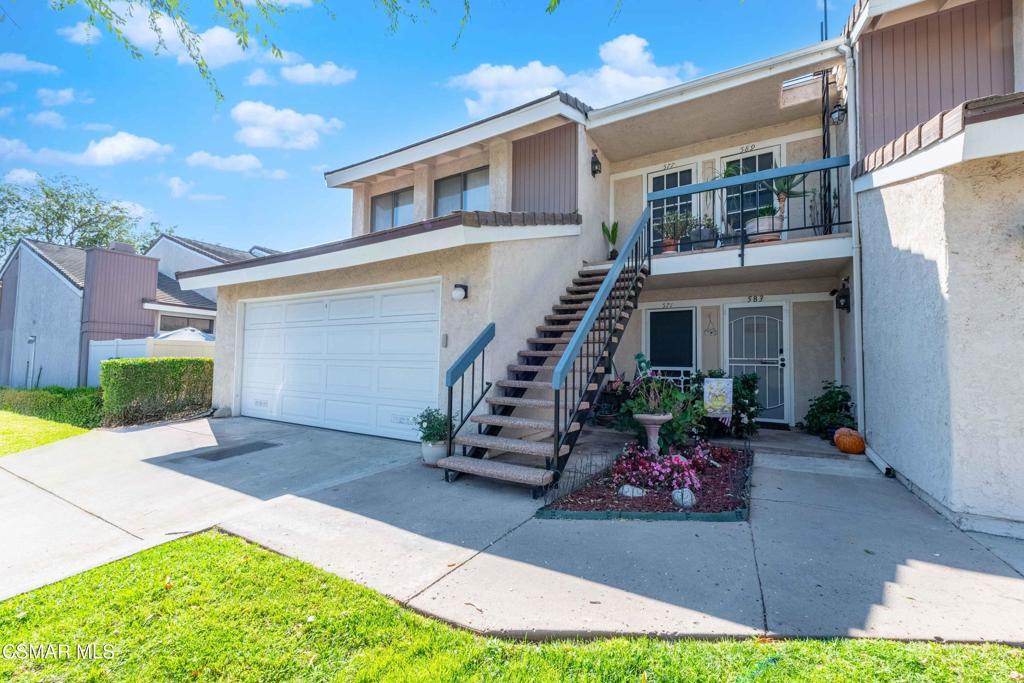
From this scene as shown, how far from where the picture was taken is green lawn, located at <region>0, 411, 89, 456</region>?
706 centimetres

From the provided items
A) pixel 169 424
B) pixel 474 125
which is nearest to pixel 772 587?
pixel 474 125

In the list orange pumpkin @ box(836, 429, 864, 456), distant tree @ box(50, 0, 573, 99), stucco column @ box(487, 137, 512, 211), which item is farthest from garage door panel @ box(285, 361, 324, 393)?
orange pumpkin @ box(836, 429, 864, 456)

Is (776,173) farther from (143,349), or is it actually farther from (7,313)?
(7,313)

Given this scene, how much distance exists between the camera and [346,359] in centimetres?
757

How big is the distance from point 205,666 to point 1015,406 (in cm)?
542

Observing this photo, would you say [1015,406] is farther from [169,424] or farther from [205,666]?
[169,424]

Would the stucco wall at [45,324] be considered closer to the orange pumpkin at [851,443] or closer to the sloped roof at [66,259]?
the sloped roof at [66,259]

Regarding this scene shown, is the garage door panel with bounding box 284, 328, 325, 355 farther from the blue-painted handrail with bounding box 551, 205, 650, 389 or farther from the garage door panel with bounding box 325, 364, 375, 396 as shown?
the blue-painted handrail with bounding box 551, 205, 650, 389

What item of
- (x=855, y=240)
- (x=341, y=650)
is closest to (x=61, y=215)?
(x=341, y=650)

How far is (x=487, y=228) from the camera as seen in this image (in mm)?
5551

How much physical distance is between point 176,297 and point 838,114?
64.6 ft

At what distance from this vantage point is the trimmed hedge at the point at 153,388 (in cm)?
881

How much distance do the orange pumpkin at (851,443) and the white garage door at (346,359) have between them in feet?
17.6

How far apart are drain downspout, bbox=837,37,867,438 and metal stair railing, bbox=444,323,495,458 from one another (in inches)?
186
